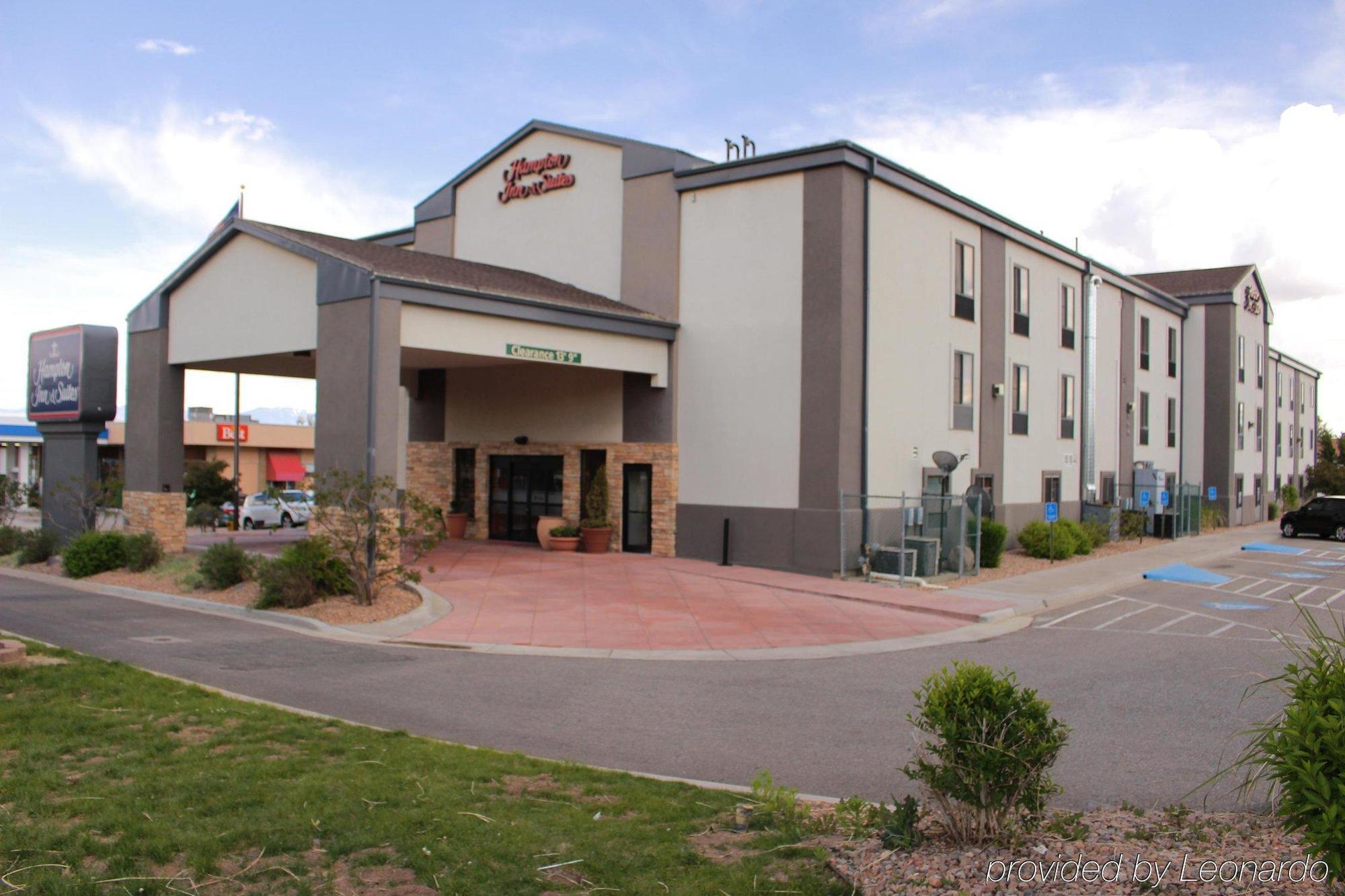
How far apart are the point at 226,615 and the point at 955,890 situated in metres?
14.0

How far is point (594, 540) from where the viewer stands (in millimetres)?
23828

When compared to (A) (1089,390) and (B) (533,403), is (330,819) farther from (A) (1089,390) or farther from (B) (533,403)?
(A) (1089,390)

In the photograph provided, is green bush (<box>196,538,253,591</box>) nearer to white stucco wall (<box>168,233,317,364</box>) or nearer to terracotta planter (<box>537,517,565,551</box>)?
white stucco wall (<box>168,233,317,364</box>)

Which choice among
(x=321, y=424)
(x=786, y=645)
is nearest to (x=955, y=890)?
(x=786, y=645)

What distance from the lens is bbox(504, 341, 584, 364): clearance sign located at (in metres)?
20.0

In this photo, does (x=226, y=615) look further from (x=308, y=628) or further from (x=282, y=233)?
(x=282, y=233)

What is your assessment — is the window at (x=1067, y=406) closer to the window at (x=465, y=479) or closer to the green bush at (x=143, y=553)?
the window at (x=465, y=479)

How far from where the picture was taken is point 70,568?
20.2 meters

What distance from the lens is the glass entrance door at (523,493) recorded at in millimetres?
26344

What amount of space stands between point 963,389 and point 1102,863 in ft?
72.1

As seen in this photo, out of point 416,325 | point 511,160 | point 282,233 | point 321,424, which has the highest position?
point 511,160

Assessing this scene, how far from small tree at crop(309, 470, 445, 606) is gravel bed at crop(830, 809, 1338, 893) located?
1146 cm

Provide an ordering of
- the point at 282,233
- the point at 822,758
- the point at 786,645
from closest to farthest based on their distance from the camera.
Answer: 1. the point at 822,758
2. the point at 786,645
3. the point at 282,233

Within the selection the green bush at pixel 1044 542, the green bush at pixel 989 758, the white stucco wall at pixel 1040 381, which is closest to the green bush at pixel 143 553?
the green bush at pixel 989 758
